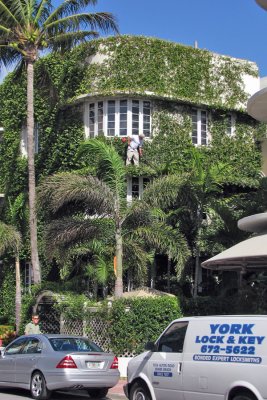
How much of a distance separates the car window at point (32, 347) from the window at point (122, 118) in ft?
42.3

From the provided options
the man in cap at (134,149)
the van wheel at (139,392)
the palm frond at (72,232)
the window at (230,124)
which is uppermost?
the window at (230,124)

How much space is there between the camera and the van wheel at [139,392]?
1148cm

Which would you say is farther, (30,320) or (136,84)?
(136,84)

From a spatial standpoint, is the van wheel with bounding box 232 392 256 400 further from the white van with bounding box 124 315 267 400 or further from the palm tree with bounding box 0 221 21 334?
the palm tree with bounding box 0 221 21 334

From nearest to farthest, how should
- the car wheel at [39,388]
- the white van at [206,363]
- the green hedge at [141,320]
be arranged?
the white van at [206,363] → the car wheel at [39,388] → the green hedge at [141,320]

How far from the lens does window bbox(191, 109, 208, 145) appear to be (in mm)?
27375

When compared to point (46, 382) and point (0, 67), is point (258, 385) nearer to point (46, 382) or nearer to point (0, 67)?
point (46, 382)

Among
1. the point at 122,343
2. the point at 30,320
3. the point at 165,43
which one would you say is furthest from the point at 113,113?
the point at 122,343

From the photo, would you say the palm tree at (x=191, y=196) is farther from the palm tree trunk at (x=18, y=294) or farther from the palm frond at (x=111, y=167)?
the palm tree trunk at (x=18, y=294)

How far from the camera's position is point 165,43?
27.1 m

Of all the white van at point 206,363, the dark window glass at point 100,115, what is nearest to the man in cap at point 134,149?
the dark window glass at point 100,115

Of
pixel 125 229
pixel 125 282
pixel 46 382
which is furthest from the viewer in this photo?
pixel 125 282

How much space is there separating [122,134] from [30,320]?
856 centimetres

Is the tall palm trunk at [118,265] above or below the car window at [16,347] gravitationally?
above
